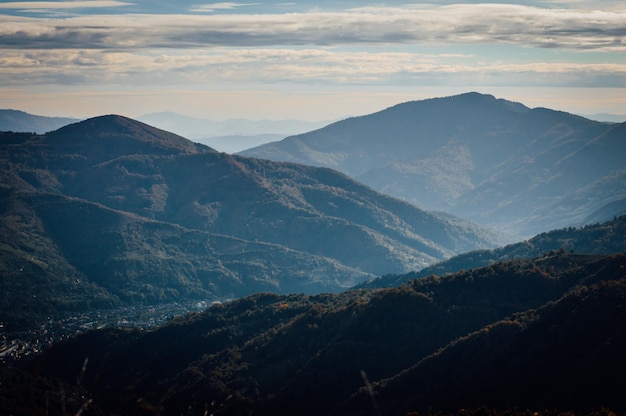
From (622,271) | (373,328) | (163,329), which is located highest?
(622,271)

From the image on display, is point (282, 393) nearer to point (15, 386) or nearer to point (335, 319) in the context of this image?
point (335, 319)

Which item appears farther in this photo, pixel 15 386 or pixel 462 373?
pixel 15 386

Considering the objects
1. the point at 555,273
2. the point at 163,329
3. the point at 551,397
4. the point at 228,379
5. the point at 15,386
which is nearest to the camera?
the point at 551,397

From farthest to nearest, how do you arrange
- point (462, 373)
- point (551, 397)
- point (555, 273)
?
point (555, 273), point (462, 373), point (551, 397)

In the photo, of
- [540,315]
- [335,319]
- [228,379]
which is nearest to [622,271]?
[540,315]

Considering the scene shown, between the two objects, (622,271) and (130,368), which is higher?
(622,271)

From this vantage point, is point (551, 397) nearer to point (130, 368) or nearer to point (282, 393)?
point (282, 393)

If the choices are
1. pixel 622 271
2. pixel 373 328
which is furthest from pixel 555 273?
pixel 373 328
